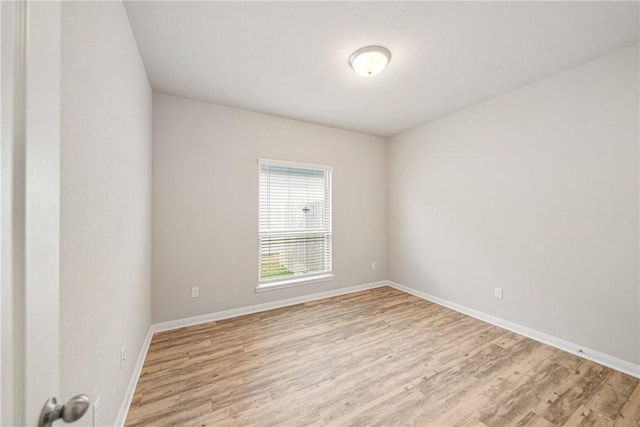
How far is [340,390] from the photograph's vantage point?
1.82 metres

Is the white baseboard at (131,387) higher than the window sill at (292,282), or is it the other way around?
the window sill at (292,282)

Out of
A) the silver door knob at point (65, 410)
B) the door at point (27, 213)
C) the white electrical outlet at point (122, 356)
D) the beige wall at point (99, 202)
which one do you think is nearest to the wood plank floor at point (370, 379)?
the white electrical outlet at point (122, 356)

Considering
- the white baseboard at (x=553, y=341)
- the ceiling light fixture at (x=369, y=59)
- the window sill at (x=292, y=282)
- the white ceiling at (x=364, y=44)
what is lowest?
the white baseboard at (x=553, y=341)

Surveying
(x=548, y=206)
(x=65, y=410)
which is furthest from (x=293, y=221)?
(x=65, y=410)

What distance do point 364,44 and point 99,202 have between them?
83.4 inches

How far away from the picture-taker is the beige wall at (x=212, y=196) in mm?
2738

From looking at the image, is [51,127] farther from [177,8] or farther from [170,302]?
[170,302]

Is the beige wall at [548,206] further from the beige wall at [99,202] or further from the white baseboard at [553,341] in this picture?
the beige wall at [99,202]

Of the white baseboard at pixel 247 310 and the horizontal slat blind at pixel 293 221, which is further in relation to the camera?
the horizontal slat blind at pixel 293 221

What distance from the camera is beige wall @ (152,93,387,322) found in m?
2.74

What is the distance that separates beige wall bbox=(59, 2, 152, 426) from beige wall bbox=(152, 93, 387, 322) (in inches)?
29.1

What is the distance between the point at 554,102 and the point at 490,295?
2152 mm

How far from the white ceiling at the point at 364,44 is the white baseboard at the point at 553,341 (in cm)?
259

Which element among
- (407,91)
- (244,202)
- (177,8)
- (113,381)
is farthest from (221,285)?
(407,91)
